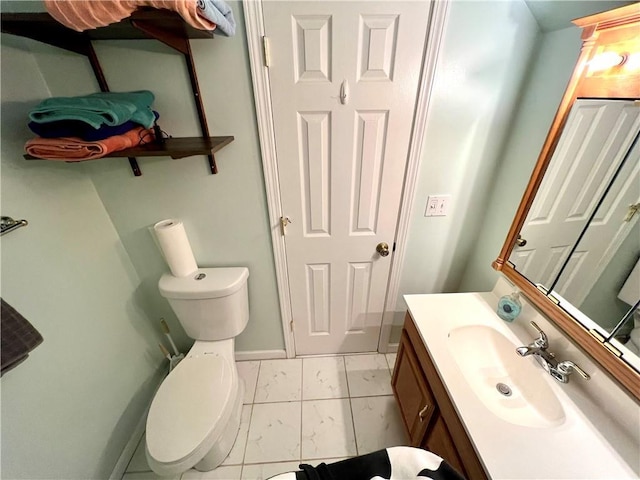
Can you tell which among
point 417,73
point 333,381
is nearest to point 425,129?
point 417,73

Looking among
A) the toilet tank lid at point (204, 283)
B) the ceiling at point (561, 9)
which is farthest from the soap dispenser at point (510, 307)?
the toilet tank lid at point (204, 283)

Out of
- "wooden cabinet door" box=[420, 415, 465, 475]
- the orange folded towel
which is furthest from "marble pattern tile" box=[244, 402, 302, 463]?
the orange folded towel

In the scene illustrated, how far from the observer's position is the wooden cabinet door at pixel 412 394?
3.30 feet

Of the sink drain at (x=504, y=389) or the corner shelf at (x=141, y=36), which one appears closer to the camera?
the corner shelf at (x=141, y=36)

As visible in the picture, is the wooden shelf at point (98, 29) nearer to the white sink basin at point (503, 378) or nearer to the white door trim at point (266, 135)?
the white door trim at point (266, 135)

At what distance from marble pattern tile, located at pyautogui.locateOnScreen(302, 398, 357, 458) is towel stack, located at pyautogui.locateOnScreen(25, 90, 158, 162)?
1632mm

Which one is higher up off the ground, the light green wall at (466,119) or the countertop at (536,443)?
the light green wall at (466,119)

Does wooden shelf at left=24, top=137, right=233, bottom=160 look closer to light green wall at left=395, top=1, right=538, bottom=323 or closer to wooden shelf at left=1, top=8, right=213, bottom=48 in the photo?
wooden shelf at left=1, top=8, right=213, bottom=48

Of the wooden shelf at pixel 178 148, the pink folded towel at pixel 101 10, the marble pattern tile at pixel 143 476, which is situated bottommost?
the marble pattern tile at pixel 143 476

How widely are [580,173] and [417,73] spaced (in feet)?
2.27

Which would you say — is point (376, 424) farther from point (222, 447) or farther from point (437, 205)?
point (437, 205)

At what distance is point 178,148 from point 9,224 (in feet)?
1.93

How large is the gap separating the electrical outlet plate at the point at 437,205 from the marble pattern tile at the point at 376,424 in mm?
1176

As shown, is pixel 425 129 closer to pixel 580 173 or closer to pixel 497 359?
pixel 580 173
